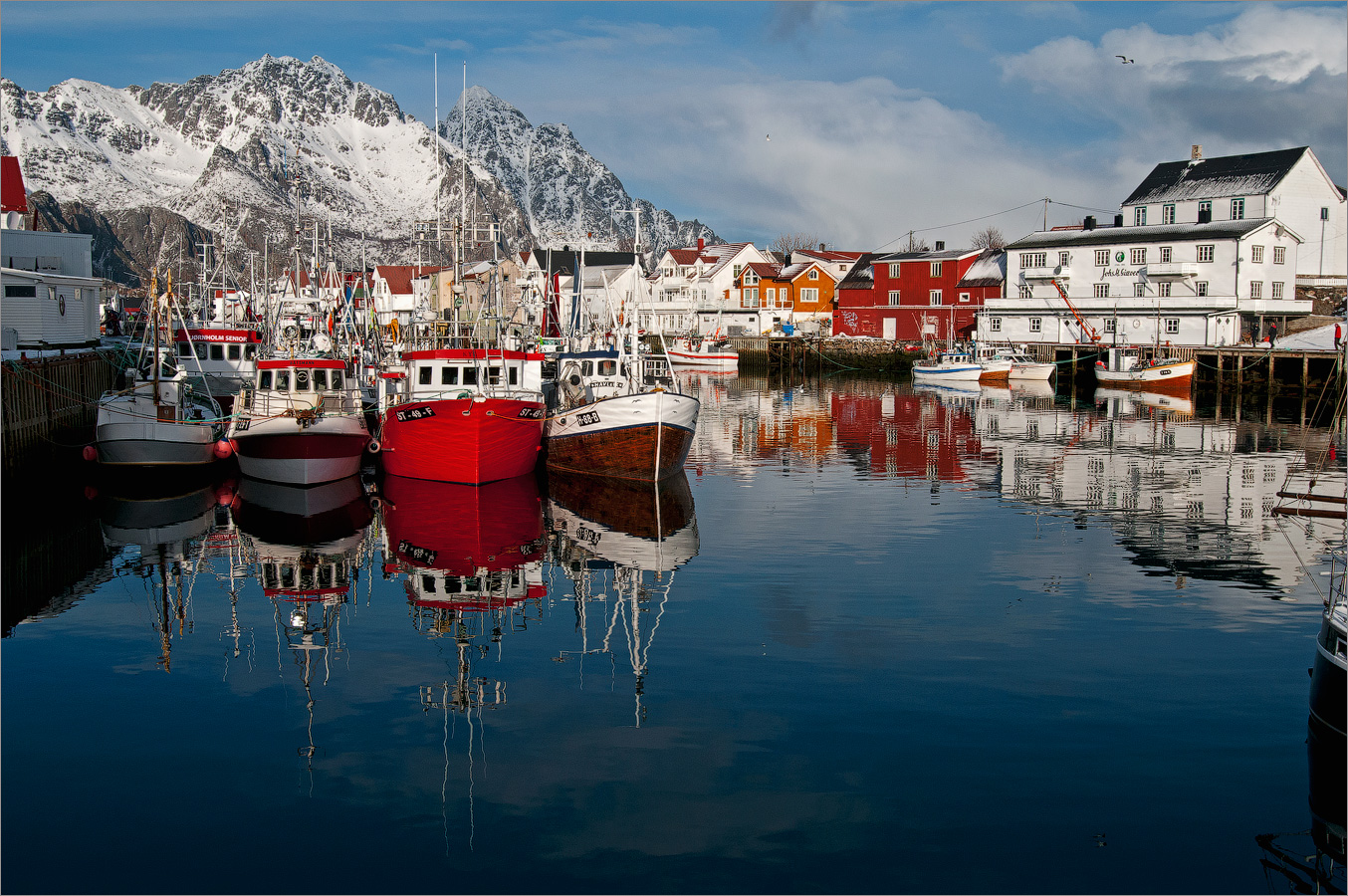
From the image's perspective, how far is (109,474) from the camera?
29031 millimetres

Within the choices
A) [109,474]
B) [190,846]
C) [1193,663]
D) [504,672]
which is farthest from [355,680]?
[109,474]

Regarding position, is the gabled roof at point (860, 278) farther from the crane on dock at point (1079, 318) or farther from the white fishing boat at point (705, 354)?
the crane on dock at point (1079, 318)

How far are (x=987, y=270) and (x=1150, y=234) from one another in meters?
16.2

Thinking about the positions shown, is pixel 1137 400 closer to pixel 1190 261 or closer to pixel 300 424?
pixel 1190 261

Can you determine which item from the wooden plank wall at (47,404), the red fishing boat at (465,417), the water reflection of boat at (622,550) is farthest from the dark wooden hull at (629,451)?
the wooden plank wall at (47,404)

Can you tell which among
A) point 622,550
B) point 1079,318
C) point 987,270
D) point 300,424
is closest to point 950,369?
point 1079,318

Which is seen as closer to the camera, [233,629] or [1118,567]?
[233,629]

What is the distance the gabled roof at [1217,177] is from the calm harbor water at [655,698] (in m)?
56.6

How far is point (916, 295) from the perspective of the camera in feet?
304

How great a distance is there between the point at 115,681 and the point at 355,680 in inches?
117

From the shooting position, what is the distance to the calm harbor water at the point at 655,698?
30.9 feet

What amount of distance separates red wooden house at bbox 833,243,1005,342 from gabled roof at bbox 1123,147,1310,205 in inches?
509

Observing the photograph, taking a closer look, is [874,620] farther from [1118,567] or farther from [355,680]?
[355,680]

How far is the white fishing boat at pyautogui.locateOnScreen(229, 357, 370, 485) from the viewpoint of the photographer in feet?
90.9
